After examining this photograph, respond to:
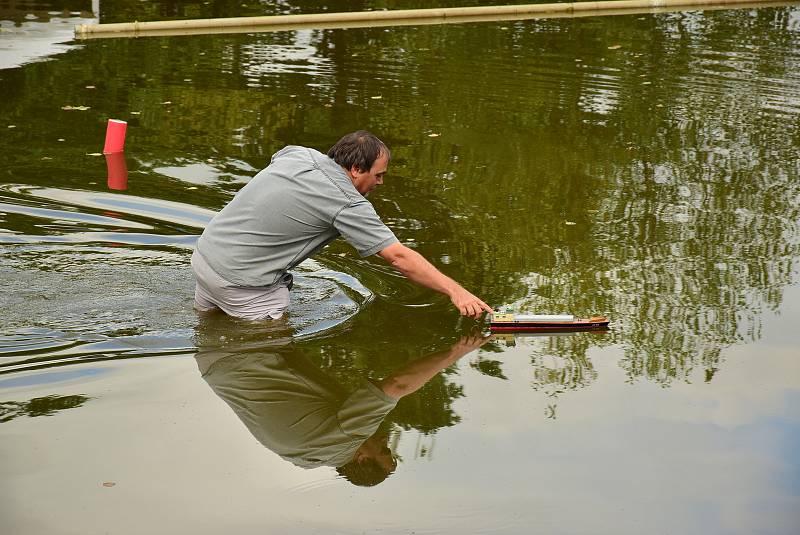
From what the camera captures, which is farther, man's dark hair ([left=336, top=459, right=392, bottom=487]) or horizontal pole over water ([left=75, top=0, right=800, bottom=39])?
horizontal pole over water ([left=75, top=0, right=800, bottom=39])

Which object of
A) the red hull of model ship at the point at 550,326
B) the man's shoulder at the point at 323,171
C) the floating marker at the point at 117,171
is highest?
the man's shoulder at the point at 323,171

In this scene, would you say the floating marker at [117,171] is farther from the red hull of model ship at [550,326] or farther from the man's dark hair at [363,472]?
the man's dark hair at [363,472]

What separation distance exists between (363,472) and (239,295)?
1870 mm

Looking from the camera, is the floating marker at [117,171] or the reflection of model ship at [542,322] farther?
the floating marker at [117,171]

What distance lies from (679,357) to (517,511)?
6.99 feet

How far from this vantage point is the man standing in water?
606cm

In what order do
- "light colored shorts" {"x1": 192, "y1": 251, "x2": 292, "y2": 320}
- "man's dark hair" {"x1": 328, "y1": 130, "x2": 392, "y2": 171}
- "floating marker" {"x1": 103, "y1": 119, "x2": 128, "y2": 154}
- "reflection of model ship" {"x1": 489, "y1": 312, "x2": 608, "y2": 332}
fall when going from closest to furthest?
"man's dark hair" {"x1": 328, "y1": 130, "x2": 392, "y2": 171} → "light colored shorts" {"x1": 192, "y1": 251, "x2": 292, "y2": 320} → "reflection of model ship" {"x1": 489, "y1": 312, "x2": 608, "y2": 332} → "floating marker" {"x1": 103, "y1": 119, "x2": 128, "y2": 154}

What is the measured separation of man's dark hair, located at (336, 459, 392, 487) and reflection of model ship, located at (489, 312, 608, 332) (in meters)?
1.82

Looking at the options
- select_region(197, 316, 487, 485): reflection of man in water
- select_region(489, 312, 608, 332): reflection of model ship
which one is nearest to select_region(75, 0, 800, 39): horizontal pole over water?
select_region(197, 316, 487, 485): reflection of man in water

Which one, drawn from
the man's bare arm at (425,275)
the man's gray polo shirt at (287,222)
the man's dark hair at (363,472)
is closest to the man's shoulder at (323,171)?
the man's gray polo shirt at (287,222)

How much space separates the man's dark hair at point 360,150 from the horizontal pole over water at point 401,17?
10.6 metres

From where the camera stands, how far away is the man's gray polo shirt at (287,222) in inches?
239

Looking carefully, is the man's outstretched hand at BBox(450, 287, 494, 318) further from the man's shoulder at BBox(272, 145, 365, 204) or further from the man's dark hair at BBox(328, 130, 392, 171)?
the man's dark hair at BBox(328, 130, 392, 171)

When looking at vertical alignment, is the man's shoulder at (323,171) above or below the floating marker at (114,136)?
above
